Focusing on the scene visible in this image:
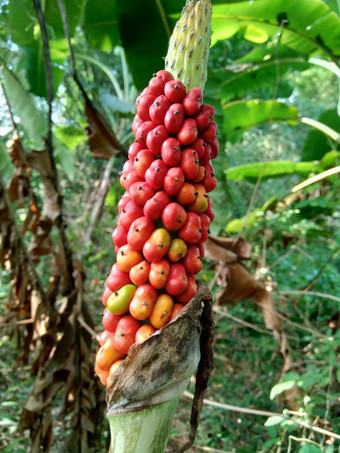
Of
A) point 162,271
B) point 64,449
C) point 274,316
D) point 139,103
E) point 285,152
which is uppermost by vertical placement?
point 285,152

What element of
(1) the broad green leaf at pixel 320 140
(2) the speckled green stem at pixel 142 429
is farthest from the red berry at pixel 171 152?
(1) the broad green leaf at pixel 320 140

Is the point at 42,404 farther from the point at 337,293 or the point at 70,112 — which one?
the point at 70,112

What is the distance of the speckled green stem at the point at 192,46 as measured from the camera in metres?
1.14

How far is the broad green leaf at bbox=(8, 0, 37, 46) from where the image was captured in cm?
226

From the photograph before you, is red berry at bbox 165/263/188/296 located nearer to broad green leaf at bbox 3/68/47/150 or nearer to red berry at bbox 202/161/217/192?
red berry at bbox 202/161/217/192

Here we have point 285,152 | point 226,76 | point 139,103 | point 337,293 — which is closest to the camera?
point 139,103

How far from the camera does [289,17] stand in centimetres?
285

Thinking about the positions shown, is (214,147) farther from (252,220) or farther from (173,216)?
(252,220)

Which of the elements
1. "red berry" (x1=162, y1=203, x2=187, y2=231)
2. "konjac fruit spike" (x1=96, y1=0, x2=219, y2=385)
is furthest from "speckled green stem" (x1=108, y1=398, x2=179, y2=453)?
"red berry" (x1=162, y1=203, x2=187, y2=231)

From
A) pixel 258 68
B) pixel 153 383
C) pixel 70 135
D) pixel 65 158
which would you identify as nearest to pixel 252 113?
pixel 258 68

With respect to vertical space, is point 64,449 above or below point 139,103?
below

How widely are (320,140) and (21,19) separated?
339 cm

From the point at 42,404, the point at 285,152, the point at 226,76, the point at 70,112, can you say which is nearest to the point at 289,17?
the point at 226,76

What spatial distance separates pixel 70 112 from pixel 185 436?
4.99m
